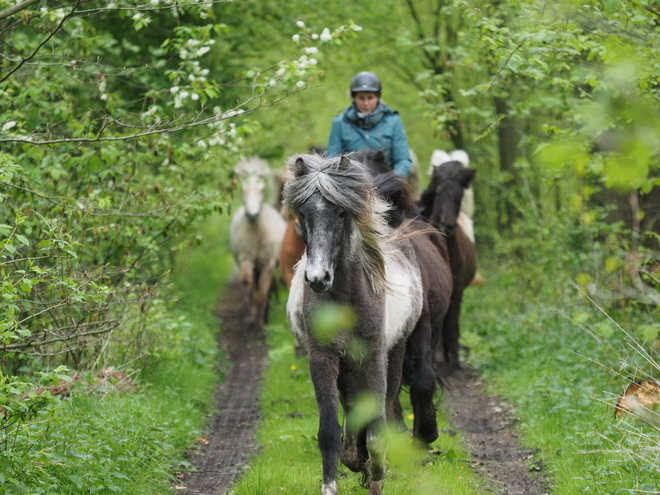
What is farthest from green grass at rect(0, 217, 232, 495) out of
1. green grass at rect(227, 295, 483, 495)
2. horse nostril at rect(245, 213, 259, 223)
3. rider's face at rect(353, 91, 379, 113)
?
horse nostril at rect(245, 213, 259, 223)

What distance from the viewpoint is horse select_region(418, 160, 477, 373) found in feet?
30.1

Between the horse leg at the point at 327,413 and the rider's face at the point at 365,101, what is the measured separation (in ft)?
13.5

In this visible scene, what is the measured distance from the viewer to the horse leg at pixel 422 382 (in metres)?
6.55

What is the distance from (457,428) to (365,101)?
353 cm

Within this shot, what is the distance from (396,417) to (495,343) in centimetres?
478

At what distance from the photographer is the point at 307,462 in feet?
21.0

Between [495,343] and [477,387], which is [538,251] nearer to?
[495,343]

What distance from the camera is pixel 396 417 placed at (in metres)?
6.30

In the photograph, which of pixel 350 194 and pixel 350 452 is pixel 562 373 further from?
pixel 350 194

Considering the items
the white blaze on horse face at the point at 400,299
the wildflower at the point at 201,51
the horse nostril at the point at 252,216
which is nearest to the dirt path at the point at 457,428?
the white blaze on horse face at the point at 400,299

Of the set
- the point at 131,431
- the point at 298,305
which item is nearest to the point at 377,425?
the point at 298,305

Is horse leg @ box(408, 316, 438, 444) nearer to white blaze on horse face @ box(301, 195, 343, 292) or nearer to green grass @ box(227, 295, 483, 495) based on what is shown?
green grass @ box(227, 295, 483, 495)

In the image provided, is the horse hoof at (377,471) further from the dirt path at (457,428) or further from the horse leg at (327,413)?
the dirt path at (457,428)

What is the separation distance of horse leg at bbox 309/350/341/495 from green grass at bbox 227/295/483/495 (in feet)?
1.24
